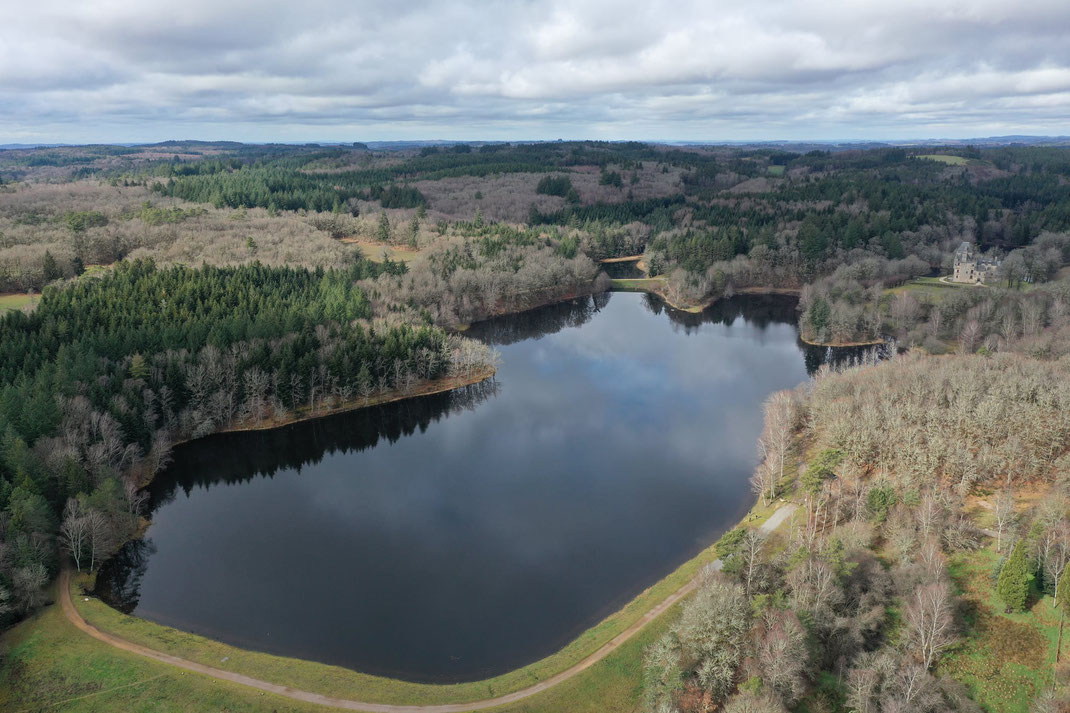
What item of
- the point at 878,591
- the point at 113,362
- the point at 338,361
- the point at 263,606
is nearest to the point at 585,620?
the point at 878,591

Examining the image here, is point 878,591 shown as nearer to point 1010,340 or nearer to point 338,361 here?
point 338,361

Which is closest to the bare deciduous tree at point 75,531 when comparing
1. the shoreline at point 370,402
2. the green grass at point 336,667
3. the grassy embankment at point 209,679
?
the green grass at point 336,667

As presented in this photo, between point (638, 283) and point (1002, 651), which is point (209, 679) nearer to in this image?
point (1002, 651)

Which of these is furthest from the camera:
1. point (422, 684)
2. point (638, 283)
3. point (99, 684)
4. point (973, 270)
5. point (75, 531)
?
point (638, 283)

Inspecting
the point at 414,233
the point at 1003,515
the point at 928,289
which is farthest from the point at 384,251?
the point at 1003,515

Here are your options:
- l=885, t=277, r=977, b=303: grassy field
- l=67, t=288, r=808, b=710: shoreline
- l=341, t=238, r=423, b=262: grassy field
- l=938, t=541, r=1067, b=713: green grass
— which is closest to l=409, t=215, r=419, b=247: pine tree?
l=341, t=238, r=423, b=262: grassy field

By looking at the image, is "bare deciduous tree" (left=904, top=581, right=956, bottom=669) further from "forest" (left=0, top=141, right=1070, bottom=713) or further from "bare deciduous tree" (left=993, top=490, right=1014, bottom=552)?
"bare deciduous tree" (left=993, top=490, right=1014, bottom=552)
